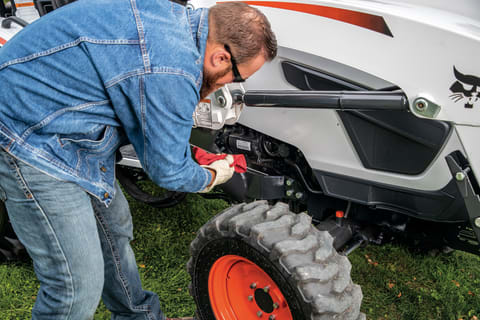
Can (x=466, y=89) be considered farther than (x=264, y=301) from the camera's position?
No

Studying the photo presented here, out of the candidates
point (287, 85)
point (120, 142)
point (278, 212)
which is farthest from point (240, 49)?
point (278, 212)

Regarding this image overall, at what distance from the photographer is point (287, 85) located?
2.13m

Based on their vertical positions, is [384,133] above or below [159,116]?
below

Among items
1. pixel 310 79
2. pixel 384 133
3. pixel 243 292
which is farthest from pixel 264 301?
pixel 310 79

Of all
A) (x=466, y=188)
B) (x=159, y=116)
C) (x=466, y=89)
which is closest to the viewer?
(x=159, y=116)

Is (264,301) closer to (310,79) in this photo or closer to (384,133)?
(384,133)

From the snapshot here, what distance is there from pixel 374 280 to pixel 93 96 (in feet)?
7.13

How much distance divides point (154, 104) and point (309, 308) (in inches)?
40.9

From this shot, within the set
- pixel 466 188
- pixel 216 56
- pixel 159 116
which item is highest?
pixel 216 56

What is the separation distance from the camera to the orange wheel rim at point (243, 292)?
79.9 inches

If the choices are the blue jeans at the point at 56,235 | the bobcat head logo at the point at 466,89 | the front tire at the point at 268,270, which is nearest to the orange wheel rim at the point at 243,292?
the front tire at the point at 268,270

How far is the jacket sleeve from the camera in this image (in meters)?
1.32

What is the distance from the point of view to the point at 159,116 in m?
1.34

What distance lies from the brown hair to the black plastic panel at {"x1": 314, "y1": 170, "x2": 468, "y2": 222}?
958 mm
